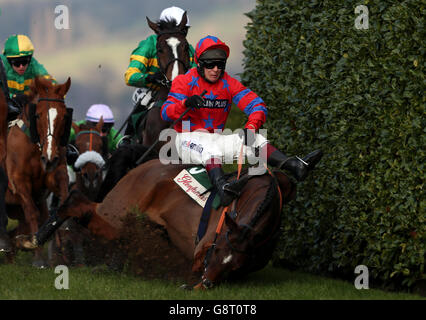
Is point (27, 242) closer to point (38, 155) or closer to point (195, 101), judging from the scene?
point (38, 155)

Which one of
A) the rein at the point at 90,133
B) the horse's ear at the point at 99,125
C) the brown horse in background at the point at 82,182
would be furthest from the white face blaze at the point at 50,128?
the horse's ear at the point at 99,125

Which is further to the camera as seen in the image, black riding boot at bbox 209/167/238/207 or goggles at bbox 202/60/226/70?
goggles at bbox 202/60/226/70

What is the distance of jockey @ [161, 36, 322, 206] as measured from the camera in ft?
25.6

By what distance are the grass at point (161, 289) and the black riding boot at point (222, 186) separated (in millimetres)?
752

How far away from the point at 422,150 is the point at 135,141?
16.3 ft

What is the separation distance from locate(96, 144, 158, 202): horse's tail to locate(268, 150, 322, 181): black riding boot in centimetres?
240

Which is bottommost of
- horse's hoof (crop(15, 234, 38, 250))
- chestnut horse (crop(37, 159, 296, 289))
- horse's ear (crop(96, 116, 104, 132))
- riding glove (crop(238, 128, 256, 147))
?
horse's hoof (crop(15, 234, 38, 250))

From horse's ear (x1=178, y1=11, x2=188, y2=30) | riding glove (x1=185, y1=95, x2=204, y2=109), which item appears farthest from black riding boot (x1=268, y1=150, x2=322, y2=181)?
horse's ear (x1=178, y1=11, x2=188, y2=30)

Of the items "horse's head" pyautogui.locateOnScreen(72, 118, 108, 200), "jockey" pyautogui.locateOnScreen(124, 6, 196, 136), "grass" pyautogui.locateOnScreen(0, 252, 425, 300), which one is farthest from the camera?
"horse's head" pyautogui.locateOnScreen(72, 118, 108, 200)

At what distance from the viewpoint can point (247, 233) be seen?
22.8ft

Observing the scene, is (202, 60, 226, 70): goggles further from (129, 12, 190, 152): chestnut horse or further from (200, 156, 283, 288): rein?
(129, 12, 190, 152): chestnut horse

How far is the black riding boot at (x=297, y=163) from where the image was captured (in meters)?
7.44

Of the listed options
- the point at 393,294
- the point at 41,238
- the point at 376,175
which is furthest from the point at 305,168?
the point at 41,238
